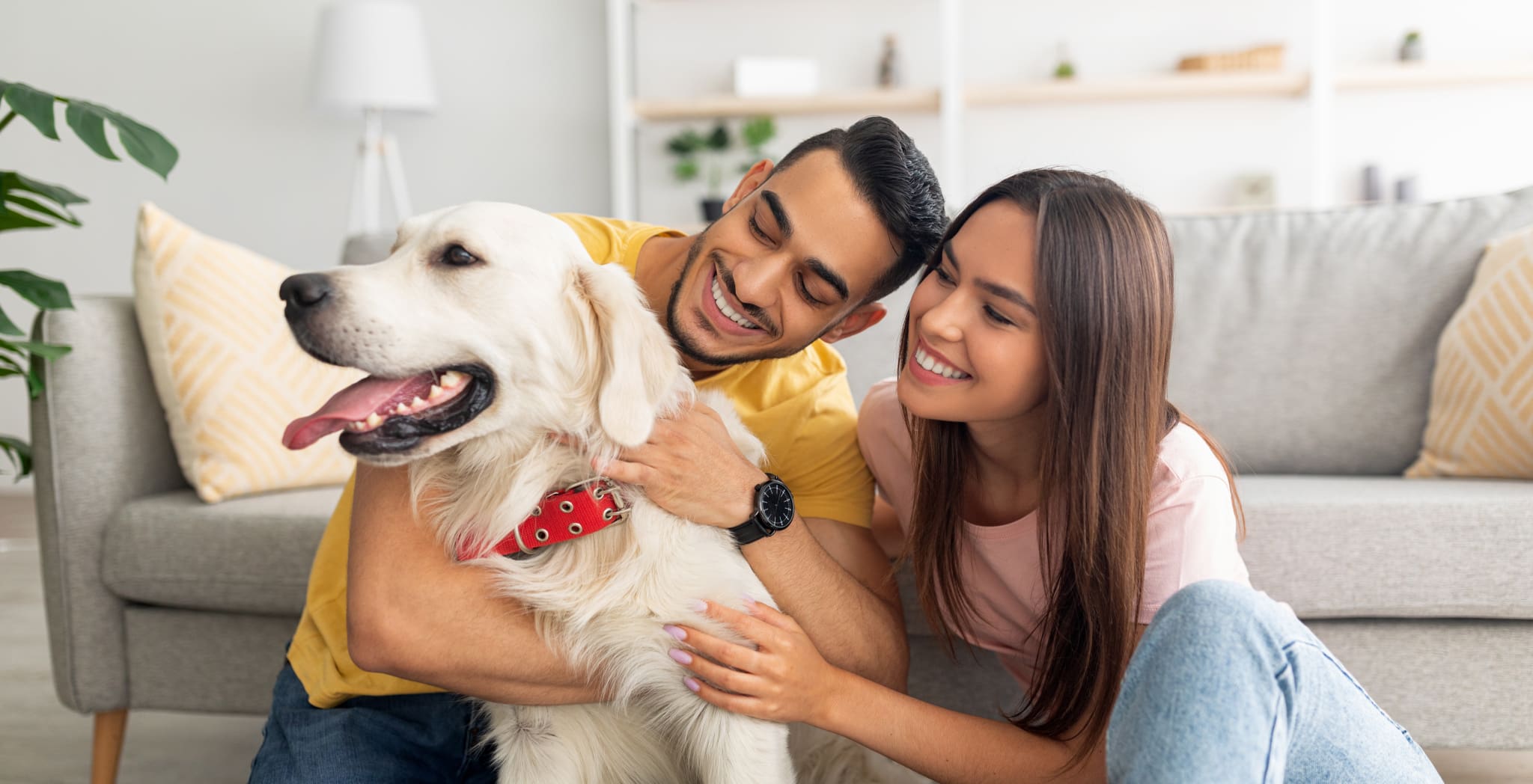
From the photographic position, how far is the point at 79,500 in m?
1.86

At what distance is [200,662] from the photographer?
188cm

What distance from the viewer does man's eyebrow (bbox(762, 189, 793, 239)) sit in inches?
51.3

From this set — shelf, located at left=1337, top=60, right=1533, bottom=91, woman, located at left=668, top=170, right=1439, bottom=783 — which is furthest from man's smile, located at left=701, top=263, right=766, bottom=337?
shelf, located at left=1337, top=60, right=1533, bottom=91

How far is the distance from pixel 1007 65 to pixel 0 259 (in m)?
4.77

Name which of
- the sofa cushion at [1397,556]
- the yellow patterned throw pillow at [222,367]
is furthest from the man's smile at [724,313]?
the yellow patterned throw pillow at [222,367]

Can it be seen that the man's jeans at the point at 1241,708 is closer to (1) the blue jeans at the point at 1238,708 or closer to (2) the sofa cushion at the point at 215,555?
(1) the blue jeans at the point at 1238,708

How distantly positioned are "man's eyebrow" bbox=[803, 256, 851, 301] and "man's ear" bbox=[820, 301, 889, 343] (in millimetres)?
124

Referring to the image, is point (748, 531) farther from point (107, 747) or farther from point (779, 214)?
point (107, 747)

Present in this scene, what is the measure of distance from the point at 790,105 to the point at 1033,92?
1037 millimetres

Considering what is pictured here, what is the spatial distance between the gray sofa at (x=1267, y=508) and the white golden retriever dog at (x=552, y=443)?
22.6 inches

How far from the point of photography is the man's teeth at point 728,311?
4.26 feet

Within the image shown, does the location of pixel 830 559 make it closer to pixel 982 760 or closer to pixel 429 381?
pixel 982 760

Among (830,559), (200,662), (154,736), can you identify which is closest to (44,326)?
(200,662)

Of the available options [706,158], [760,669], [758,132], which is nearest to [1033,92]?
[758,132]
